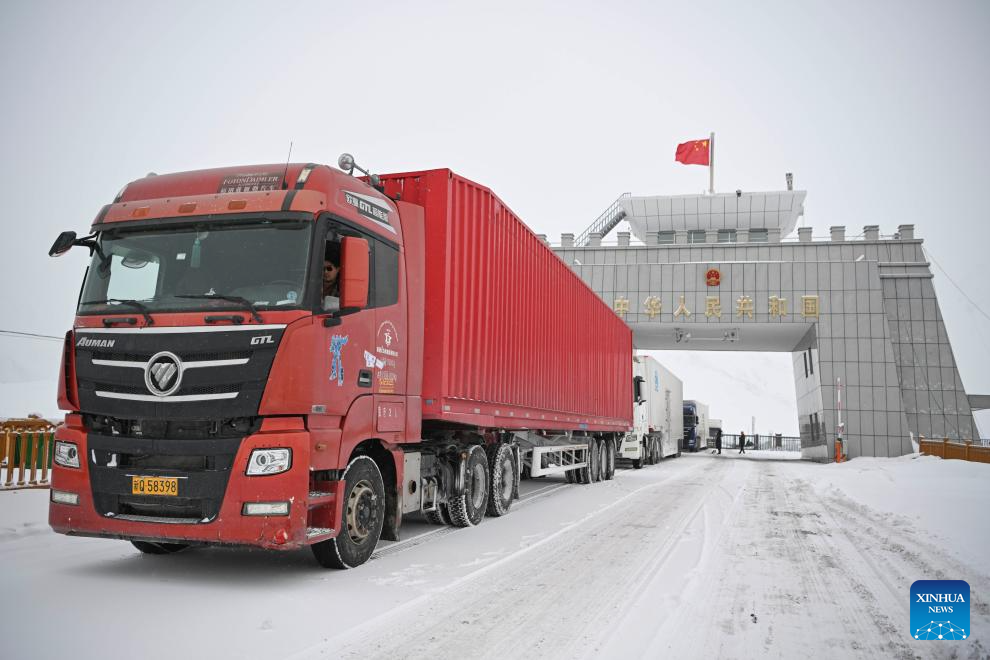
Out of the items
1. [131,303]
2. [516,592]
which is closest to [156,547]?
→ [131,303]

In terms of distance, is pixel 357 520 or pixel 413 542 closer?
pixel 357 520

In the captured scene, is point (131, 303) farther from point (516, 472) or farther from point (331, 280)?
point (516, 472)

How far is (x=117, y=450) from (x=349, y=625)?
246 centimetres

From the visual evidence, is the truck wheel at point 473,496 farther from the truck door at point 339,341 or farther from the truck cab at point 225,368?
the truck door at point 339,341

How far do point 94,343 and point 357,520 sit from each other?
268cm

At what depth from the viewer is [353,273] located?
226 inches

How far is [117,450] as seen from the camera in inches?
213

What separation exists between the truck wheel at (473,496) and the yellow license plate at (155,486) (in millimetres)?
4103

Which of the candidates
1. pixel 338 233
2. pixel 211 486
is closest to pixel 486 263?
pixel 338 233

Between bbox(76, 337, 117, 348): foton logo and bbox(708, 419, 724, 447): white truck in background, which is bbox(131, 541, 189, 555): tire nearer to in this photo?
bbox(76, 337, 117, 348): foton logo

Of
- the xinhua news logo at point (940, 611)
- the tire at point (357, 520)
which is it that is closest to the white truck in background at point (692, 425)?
the xinhua news logo at point (940, 611)

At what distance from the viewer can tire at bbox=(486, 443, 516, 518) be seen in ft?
32.2

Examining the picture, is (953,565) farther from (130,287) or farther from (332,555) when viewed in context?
(130,287)

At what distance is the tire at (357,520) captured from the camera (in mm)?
6008
